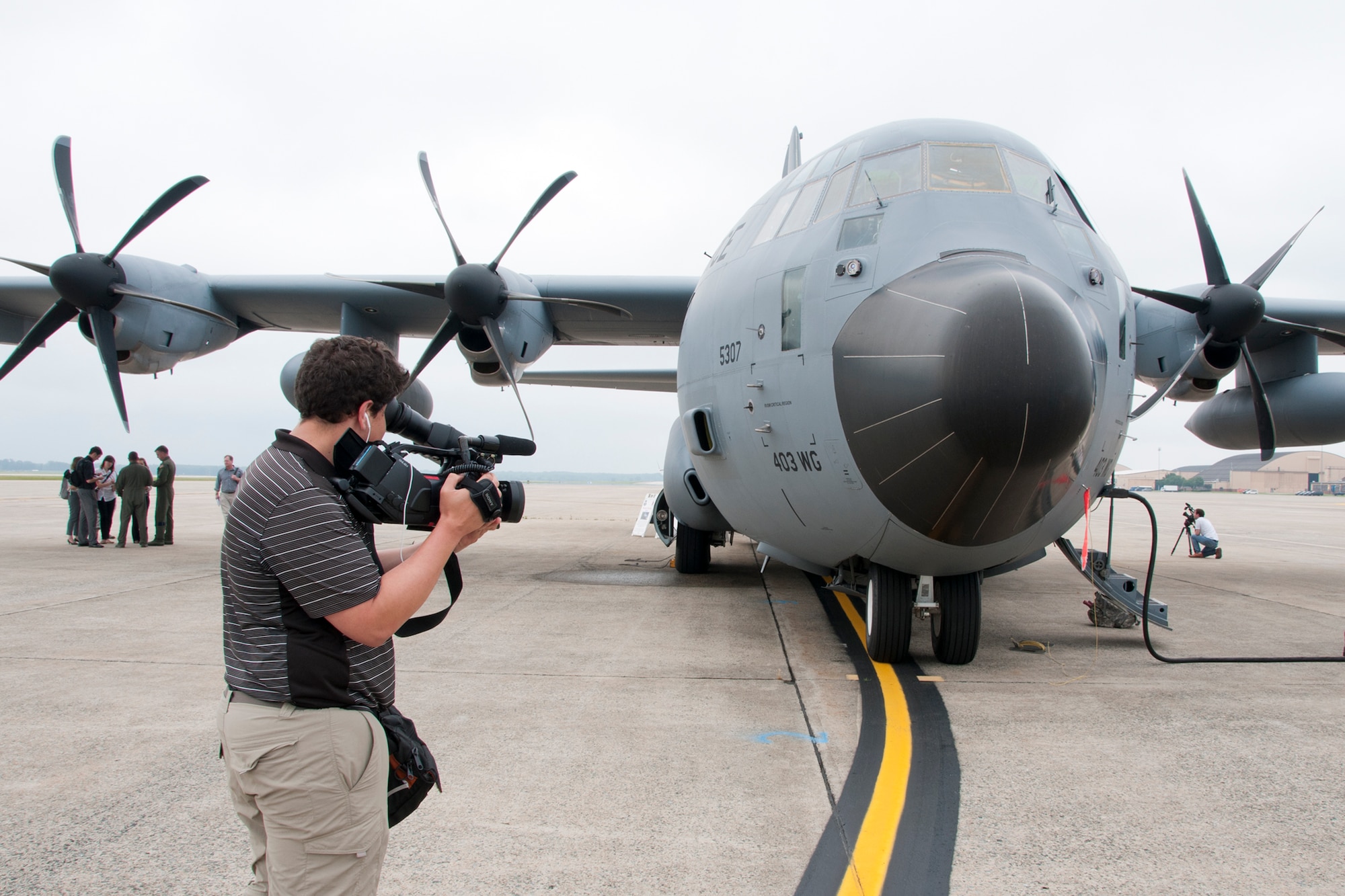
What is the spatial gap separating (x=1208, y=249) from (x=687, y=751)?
29.7 ft

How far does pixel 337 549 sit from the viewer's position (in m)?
1.75

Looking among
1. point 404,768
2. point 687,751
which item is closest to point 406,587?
point 404,768

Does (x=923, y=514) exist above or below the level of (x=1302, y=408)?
below

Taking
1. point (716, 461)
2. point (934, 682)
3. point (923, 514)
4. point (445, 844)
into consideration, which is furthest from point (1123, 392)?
point (445, 844)

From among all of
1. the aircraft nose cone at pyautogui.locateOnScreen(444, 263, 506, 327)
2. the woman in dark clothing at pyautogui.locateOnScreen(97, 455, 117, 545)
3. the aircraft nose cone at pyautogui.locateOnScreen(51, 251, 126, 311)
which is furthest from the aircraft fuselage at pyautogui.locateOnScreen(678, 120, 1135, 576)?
the woman in dark clothing at pyautogui.locateOnScreen(97, 455, 117, 545)

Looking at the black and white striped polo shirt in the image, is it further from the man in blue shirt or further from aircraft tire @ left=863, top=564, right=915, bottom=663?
the man in blue shirt

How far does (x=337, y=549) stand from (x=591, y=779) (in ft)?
7.01

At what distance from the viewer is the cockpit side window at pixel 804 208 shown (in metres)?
5.61

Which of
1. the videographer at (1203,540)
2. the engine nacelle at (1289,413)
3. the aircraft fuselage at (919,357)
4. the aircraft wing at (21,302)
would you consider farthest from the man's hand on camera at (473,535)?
the videographer at (1203,540)

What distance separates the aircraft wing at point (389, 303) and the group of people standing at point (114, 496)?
8.50 ft

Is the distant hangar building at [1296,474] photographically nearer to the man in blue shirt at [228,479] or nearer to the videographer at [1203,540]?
the videographer at [1203,540]

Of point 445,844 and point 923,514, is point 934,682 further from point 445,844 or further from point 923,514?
point 445,844

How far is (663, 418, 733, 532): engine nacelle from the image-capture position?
337 inches

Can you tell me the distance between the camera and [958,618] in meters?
5.38
